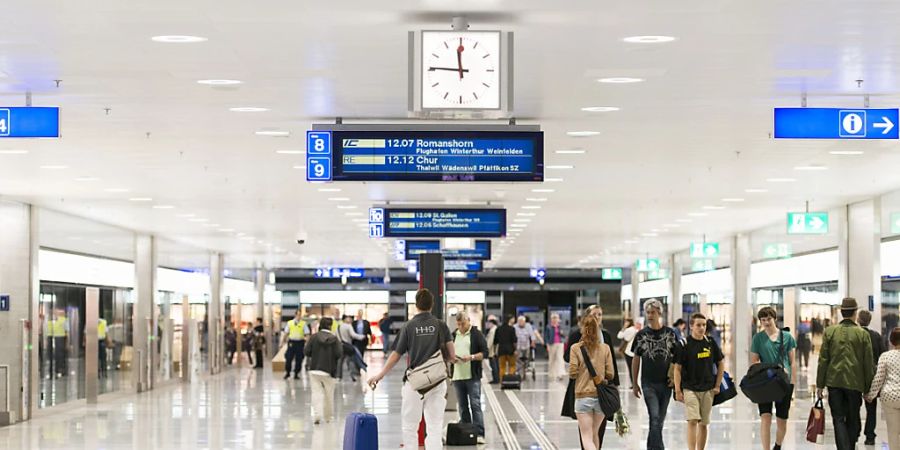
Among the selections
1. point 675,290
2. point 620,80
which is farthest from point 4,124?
point 675,290

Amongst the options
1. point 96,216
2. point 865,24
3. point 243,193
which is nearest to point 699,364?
point 865,24

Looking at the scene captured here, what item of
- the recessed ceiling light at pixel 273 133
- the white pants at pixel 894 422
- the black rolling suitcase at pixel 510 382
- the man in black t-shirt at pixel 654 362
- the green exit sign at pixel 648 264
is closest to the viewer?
the white pants at pixel 894 422

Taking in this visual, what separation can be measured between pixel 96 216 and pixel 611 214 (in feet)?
36.0

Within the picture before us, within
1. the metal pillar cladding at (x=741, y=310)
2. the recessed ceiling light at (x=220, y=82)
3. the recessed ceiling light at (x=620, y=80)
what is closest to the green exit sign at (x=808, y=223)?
the metal pillar cladding at (x=741, y=310)

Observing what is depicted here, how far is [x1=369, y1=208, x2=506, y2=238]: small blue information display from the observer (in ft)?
77.2

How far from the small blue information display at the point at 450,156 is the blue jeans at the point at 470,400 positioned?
5.10 metres

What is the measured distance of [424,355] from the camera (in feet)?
41.2

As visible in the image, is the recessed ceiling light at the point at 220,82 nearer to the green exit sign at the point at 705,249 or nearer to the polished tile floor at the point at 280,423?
the polished tile floor at the point at 280,423

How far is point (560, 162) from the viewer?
19.1 metres

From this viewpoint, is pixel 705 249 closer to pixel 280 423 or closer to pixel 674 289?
pixel 674 289

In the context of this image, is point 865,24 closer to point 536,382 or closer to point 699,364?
point 699,364

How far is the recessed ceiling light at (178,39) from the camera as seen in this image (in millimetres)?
10547

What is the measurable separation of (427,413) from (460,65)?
4.41 metres

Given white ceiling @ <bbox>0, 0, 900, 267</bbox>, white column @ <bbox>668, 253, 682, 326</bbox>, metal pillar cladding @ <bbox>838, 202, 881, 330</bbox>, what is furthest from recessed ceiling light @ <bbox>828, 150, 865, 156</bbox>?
white column @ <bbox>668, 253, 682, 326</bbox>
